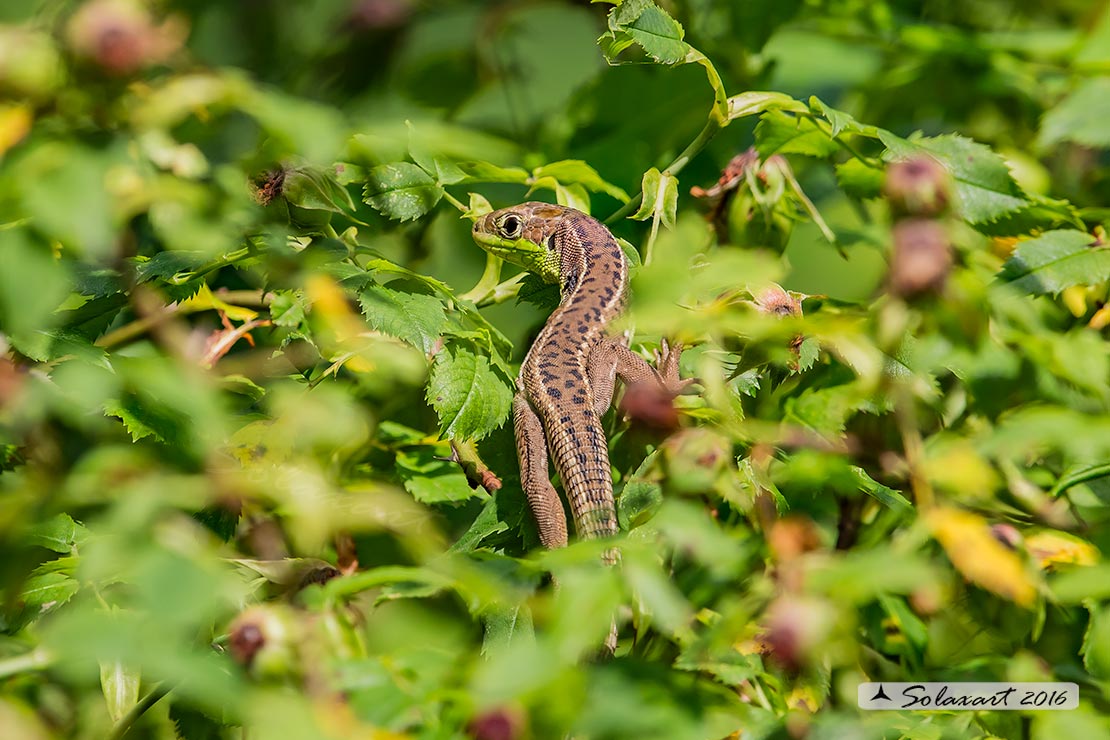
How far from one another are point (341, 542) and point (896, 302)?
3.59ft

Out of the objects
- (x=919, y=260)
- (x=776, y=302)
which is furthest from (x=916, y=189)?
(x=776, y=302)

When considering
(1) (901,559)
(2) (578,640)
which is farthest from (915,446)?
(2) (578,640)

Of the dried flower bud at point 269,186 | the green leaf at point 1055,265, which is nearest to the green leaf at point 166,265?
the dried flower bud at point 269,186

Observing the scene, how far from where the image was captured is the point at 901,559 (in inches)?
39.7

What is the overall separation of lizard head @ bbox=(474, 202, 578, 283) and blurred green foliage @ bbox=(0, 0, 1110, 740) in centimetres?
6

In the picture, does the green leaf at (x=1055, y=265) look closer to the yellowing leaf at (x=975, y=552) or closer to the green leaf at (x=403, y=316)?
the yellowing leaf at (x=975, y=552)

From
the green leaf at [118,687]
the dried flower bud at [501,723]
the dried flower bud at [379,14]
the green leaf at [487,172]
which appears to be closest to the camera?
the dried flower bud at [501,723]

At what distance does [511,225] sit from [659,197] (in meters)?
0.55

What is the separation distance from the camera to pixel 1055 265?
74.0 inches

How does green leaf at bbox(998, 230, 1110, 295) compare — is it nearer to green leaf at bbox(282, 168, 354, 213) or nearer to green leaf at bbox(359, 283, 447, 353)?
green leaf at bbox(359, 283, 447, 353)

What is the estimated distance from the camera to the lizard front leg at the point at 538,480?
183 centimetres

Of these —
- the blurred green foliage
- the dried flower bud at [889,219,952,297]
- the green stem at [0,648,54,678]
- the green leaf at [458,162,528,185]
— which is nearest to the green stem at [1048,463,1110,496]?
the blurred green foliage

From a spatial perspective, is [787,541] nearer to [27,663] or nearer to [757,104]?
[27,663]

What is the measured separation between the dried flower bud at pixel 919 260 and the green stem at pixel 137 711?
42.2 inches
